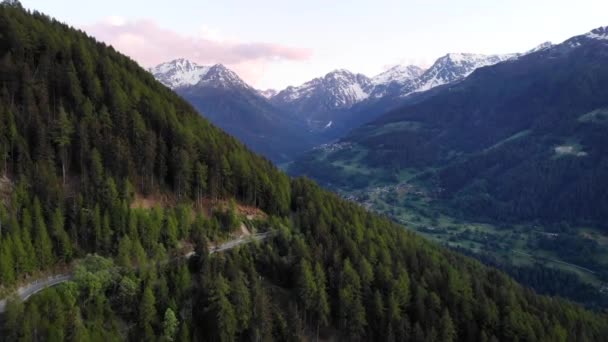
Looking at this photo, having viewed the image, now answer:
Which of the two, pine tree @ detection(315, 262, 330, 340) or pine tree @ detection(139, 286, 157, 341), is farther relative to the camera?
pine tree @ detection(315, 262, 330, 340)

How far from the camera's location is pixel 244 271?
8856 centimetres

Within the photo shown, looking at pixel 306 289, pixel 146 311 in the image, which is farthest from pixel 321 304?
pixel 146 311

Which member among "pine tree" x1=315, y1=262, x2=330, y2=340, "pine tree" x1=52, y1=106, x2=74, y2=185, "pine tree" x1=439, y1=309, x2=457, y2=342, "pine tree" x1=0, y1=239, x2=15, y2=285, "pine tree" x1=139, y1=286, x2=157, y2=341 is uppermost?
"pine tree" x1=52, y1=106, x2=74, y2=185

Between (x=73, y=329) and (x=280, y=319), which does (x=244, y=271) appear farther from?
(x=73, y=329)

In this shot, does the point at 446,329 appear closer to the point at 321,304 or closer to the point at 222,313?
A: the point at 321,304

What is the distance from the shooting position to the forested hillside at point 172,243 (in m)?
72.8

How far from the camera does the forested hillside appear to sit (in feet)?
239

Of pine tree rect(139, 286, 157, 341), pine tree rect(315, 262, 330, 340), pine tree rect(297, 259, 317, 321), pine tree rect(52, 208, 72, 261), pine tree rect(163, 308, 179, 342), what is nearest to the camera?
pine tree rect(139, 286, 157, 341)

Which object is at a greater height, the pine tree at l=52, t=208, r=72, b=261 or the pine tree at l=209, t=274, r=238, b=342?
the pine tree at l=52, t=208, r=72, b=261

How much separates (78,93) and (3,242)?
4517 centimetres

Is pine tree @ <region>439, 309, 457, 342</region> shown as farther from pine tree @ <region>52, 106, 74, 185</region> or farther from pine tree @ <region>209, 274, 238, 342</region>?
pine tree @ <region>52, 106, 74, 185</region>

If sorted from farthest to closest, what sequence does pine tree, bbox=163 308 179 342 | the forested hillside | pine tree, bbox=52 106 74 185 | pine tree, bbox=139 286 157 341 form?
pine tree, bbox=52 106 74 185 < the forested hillside < pine tree, bbox=163 308 179 342 < pine tree, bbox=139 286 157 341

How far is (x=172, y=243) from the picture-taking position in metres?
87.8

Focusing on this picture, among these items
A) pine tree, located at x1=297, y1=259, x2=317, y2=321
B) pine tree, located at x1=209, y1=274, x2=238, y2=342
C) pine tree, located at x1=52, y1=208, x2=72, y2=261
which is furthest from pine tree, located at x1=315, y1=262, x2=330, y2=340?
pine tree, located at x1=52, y1=208, x2=72, y2=261
